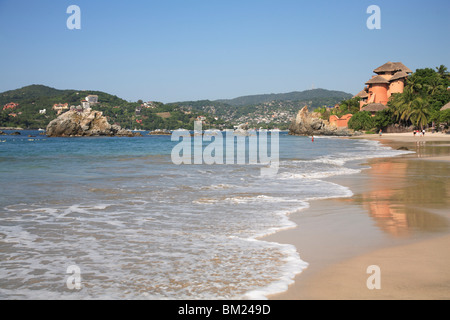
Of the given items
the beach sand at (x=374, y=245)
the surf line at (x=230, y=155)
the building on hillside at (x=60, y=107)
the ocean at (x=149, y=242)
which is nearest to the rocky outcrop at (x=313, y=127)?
the surf line at (x=230, y=155)

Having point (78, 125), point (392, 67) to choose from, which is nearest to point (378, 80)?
point (392, 67)

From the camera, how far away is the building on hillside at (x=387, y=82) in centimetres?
9469

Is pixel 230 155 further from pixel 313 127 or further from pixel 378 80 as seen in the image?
pixel 313 127

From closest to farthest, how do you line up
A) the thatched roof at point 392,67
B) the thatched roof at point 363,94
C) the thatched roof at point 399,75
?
the thatched roof at point 399,75, the thatched roof at point 392,67, the thatched roof at point 363,94

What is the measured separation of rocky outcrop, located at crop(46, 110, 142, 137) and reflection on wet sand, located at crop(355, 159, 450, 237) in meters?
101

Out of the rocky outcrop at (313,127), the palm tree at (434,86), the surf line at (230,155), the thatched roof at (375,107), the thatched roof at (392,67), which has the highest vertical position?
the thatched roof at (392,67)

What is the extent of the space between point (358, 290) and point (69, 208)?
7.37 meters

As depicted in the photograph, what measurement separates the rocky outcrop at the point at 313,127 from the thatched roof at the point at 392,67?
1873cm

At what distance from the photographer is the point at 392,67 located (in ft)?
328

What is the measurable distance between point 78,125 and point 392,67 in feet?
276

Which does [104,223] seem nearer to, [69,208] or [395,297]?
[69,208]

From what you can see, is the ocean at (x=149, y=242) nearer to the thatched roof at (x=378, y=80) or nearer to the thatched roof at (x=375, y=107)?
the thatched roof at (x=375, y=107)

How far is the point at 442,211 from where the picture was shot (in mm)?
8344

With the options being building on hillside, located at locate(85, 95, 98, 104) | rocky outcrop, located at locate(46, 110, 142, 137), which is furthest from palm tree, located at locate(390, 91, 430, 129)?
building on hillside, located at locate(85, 95, 98, 104)
